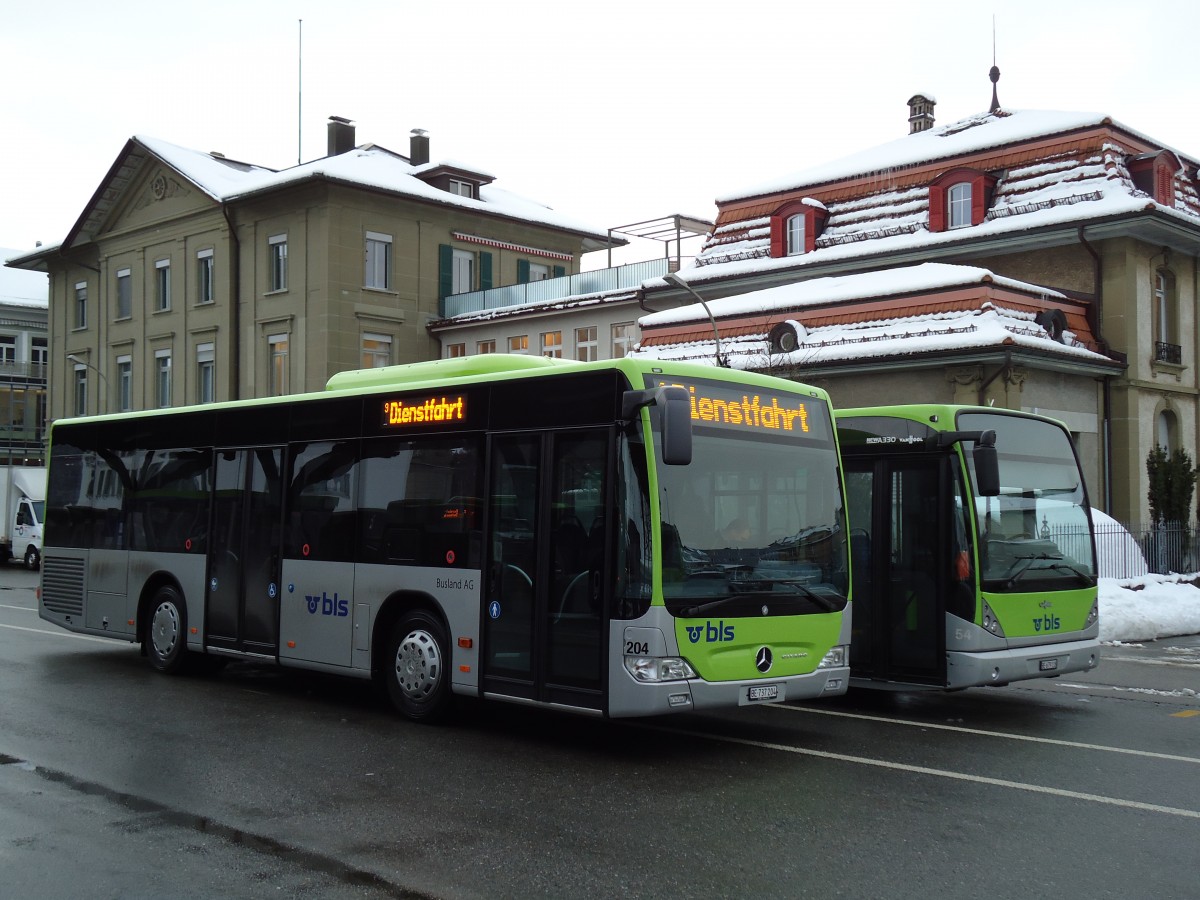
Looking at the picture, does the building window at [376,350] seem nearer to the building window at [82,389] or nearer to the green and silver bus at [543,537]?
the building window at [82,389]

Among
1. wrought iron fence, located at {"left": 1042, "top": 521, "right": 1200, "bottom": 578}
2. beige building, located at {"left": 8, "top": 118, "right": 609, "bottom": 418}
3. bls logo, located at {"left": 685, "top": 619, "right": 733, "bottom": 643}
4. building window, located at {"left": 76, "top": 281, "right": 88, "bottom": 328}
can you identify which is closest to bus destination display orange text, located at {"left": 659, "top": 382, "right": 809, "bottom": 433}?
bls logo, located at {"left": 685, "top": 619, "right": 733, "bottom": 643}

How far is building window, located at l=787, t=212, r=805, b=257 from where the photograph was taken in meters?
34.6

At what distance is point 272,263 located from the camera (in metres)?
43.7

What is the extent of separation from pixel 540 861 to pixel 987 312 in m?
22.2

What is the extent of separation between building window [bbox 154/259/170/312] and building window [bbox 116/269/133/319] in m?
2.02

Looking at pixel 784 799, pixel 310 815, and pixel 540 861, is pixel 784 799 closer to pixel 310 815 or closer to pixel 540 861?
pixel 540 861

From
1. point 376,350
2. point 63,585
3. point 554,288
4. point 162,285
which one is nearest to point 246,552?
point 63,585

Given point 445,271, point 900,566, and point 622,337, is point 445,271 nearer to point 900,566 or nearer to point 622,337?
point 622,337

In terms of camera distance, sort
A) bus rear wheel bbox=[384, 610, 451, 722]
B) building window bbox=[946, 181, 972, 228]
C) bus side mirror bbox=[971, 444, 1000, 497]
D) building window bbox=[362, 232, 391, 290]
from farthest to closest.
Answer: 1. building window bbox=[362, 232, 391, 290]
2. building window bbox=[946, 181, 972, 228]
3. bus side mirror bbox=[971, 444, 1000, 497]
4. bus rear wheel bbox=[384, 610, 451, 722]

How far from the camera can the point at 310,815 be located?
7.14 metres

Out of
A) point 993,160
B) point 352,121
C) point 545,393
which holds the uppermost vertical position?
point 352,121

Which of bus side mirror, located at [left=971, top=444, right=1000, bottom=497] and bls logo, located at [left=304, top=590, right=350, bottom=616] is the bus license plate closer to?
bus side mirror, located at [left=971, top=444, right=1000, bottom=497]

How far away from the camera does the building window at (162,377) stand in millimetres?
47938

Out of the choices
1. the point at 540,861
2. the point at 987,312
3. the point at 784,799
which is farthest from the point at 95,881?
the point at 987,312
